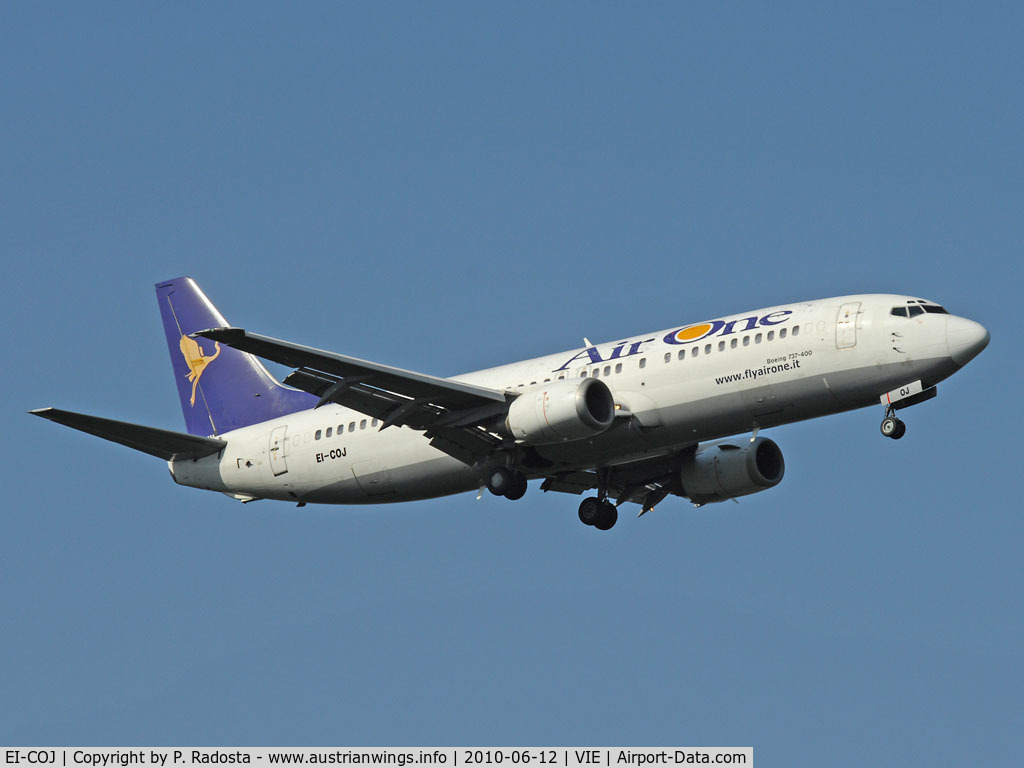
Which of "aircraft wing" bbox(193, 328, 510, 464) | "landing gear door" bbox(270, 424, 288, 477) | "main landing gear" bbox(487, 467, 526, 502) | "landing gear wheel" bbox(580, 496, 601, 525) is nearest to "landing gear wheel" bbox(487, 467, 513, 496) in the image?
"main landing gear" bbox(487, 467, 526, 502)

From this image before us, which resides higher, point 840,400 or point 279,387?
point 279,387

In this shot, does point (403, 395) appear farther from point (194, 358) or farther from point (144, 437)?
point (194, 358)

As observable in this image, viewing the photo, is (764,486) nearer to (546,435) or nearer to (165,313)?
(546,435)

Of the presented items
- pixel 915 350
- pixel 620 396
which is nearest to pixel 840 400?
pixel 915 350

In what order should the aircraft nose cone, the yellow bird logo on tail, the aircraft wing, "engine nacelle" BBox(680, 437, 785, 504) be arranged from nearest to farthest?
1. the aircraft nose cone
2. the aircraft wing
3. "engine nacelle" BBox(680, 437, 785, 504)
4. the yellow bird logo on tail

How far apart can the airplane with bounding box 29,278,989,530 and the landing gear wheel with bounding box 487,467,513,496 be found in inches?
2.0

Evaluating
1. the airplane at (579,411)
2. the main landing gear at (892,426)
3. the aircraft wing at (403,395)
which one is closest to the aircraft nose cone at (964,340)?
the airplane at (579,411)

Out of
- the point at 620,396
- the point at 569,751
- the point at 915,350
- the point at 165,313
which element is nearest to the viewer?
the point at 569,751

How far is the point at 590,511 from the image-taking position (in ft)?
163

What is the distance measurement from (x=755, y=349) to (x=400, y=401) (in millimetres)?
9420

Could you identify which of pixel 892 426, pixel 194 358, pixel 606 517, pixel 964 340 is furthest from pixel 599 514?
pixel 194 358

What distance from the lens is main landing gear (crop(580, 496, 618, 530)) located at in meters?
49.7

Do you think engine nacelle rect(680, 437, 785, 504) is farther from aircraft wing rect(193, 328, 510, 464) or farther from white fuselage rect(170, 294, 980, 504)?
aircraft wing rect(193, 328, 510, 464)

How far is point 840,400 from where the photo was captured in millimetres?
42312
